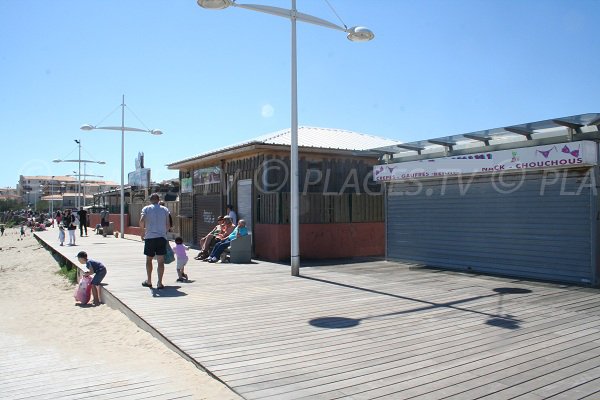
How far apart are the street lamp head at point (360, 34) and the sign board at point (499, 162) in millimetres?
3399

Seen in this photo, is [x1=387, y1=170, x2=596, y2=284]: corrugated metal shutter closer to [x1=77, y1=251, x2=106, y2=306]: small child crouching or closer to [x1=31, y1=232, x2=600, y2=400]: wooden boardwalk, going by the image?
[x1=31, y1=232, x2=600, y2=400]: wooden boardwalk

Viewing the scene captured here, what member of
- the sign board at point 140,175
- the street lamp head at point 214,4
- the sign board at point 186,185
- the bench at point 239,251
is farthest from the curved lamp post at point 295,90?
the sign board at point 140,175

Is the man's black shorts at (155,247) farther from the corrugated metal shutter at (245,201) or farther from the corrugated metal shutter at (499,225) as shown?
the corrugated metal shutter at (499,225)

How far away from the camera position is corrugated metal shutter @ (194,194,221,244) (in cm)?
1756

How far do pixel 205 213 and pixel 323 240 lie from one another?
5710 millimetres

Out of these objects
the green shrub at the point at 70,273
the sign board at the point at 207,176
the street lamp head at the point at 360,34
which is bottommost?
the green shrub at the point at 70,273

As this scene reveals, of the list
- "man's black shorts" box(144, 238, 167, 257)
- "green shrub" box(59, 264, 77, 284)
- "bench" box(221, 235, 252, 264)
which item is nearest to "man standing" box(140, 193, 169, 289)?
"man's black shorts" box(144, 238, 167, 257)

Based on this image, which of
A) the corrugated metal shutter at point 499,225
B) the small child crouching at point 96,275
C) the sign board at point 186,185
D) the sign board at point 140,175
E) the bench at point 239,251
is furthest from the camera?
the sign board at point 140,175

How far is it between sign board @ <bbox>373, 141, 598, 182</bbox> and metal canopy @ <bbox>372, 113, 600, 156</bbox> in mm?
345

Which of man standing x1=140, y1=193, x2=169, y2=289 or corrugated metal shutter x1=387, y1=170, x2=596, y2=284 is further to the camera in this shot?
corrugated metal shutter x1=387, y1=170, x2=596, y2=284

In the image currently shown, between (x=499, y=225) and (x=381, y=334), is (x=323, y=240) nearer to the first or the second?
(x=499, y=225)

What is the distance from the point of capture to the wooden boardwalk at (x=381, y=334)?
13.7 feet

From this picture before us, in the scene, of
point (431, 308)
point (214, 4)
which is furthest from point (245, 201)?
point (431, 308)

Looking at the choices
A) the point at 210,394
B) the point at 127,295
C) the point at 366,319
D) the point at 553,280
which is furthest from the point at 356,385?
the point at 553,280
